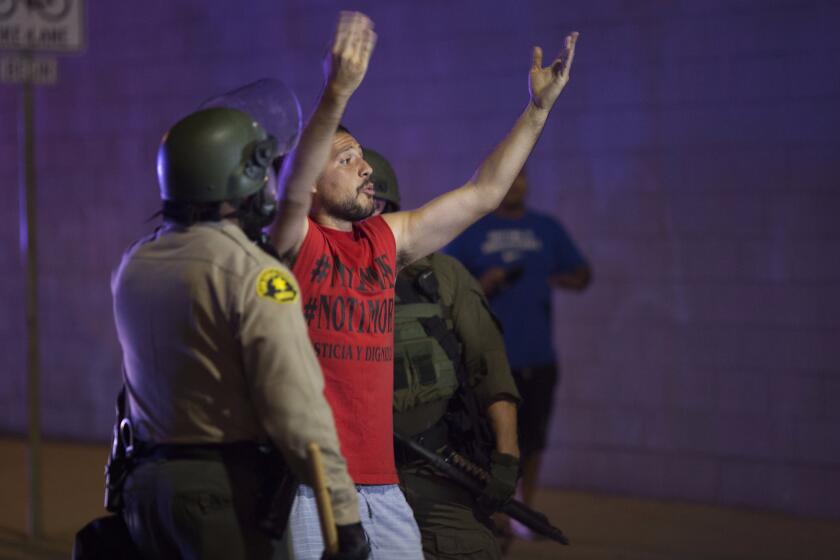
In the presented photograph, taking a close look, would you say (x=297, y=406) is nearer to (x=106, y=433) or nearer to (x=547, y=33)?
(x=547, y=33)

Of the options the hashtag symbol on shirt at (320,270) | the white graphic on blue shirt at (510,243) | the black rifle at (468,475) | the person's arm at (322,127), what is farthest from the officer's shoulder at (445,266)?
the white graphic on blue shirt at (510,243)

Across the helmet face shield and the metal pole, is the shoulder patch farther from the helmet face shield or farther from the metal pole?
the metal pole

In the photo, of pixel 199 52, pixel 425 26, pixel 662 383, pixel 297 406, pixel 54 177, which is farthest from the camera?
pixel 54 177

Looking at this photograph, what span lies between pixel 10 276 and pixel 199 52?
2516 mm

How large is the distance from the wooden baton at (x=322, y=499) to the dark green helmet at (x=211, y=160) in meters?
0.72

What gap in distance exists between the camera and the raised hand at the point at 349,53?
3598 millimetres

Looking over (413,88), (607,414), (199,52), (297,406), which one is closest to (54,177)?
(199,52)

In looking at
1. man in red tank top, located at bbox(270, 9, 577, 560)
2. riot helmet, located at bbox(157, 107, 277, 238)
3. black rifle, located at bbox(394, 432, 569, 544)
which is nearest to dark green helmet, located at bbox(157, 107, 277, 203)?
riot helmet, located at bbox(157, 107, 277, 238)

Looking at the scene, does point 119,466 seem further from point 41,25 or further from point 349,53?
point 41,25

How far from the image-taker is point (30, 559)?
732cm

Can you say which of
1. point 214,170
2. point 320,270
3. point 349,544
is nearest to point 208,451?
point 349,544

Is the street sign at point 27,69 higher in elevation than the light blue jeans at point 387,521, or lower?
higher

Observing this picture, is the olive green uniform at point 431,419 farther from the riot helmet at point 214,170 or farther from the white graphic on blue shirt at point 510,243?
the white graphic on blue shirt at point 510,243

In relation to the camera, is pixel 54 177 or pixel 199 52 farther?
pixel 54 177
